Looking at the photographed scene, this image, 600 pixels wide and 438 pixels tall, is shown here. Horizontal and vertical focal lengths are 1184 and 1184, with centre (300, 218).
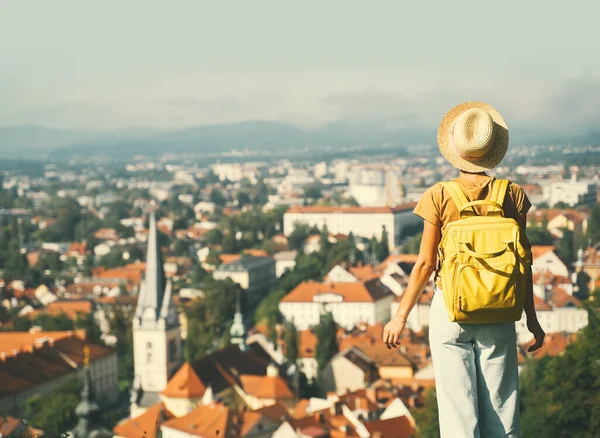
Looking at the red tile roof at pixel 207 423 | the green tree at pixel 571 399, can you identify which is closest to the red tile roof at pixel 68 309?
the red tile roof at pixel 207 423

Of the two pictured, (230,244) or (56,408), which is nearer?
(56,408)

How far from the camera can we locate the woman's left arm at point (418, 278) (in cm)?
307

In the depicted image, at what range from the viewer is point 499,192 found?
120 inches

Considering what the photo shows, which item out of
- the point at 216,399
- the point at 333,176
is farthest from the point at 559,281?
the point at 333,176

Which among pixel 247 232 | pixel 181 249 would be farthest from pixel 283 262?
pixel 247 232

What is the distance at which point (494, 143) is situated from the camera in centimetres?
312

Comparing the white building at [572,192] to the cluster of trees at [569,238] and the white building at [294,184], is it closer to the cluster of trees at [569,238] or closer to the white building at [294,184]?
the cluster of trees at [569,238]

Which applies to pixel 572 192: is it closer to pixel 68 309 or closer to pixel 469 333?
pixel 68 309

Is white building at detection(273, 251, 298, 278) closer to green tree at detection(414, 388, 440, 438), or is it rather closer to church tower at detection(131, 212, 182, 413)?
church tower at detection(131, 212, 182, 413)

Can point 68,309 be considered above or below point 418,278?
below

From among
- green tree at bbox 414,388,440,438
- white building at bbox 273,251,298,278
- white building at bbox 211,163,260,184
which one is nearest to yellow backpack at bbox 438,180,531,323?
green tree at bbox 414,388,440,438

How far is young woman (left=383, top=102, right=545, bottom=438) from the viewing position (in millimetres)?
3043

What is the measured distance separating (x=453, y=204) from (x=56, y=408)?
20.4 metres

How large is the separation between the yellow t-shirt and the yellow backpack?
2.6 inches
